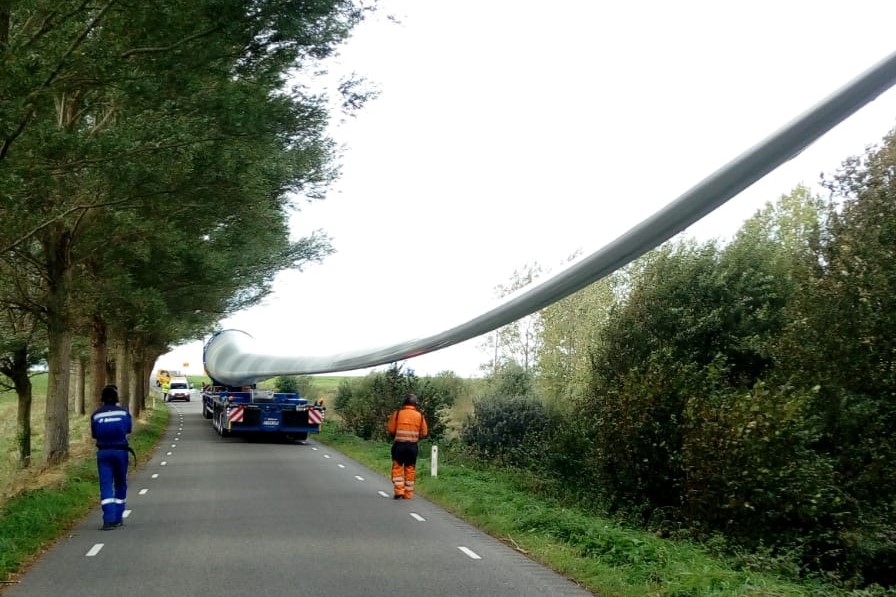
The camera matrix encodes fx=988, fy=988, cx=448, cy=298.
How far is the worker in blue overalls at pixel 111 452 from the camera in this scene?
13031 millimetres

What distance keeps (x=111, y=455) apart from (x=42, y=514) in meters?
1.22

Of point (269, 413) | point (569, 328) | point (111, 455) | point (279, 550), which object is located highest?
point (569, 328)

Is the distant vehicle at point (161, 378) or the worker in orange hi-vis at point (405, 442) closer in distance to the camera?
the worker in orange hi-vis at point (405, 442)

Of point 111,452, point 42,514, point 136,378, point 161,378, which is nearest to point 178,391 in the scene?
point 161,378

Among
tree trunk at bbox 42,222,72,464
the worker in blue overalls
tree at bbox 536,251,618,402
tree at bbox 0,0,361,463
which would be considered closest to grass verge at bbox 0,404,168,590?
the worker in blue overalls

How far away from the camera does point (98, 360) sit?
28.5 meters

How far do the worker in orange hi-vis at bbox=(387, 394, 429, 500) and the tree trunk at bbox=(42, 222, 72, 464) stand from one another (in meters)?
7.52

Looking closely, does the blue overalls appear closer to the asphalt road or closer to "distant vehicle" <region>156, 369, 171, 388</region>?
the asphalt road

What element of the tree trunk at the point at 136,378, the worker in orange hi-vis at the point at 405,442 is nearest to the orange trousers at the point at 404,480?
the worker in orange hi-vis at the point at 405,442

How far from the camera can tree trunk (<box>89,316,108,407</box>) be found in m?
28.1

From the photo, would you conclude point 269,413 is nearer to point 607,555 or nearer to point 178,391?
point 607,555

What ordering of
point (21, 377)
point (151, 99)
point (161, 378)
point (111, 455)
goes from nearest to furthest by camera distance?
point (151, 99)
point (111, 455)
point (21, 377)
point (161, 378)

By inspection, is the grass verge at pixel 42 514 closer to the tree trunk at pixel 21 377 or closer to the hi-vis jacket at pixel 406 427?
the hi-vis jacket at pixel 406 427

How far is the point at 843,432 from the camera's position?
61.5ft
